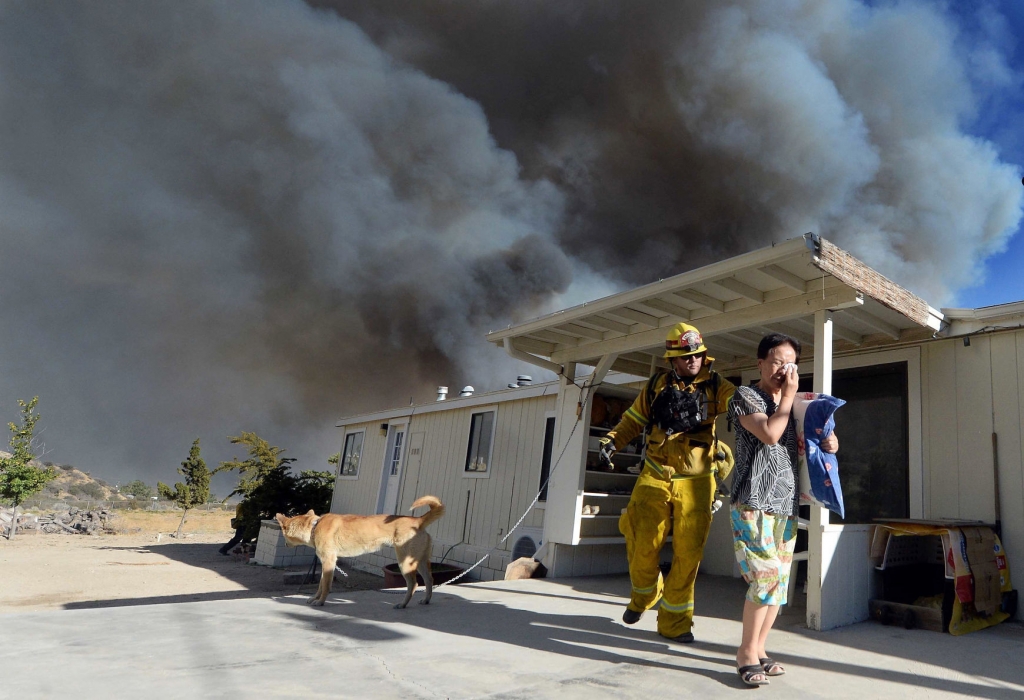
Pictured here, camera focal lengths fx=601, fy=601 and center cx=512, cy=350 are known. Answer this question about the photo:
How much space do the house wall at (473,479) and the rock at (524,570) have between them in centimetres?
190

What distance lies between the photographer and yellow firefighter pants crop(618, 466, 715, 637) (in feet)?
10.3

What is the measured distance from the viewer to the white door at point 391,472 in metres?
12.2

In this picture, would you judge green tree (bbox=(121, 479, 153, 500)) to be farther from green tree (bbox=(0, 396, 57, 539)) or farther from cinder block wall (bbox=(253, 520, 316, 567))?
cinder block wall (bbox=(253, 520, 316, 567))

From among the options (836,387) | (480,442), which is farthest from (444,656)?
(480,442)

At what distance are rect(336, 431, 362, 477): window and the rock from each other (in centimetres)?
884

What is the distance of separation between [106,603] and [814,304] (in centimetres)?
911

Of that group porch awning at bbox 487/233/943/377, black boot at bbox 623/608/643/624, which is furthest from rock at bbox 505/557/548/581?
black boot at bbox 623/608/643/624

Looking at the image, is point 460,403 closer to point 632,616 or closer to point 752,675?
point 632,616

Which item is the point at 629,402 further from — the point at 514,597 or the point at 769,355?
the point at 769,355

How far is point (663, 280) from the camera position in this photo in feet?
15.1

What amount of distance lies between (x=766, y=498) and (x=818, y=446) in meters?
0.32

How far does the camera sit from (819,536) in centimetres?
384

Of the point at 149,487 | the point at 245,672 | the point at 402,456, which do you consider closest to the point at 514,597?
the point at 245,672

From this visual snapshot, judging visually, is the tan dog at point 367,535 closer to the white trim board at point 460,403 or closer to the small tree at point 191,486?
the white trim board at point 460,403
